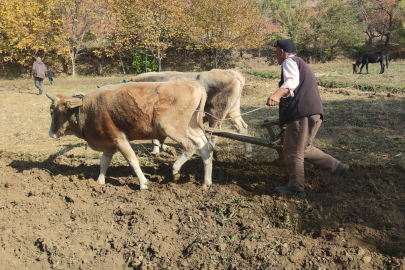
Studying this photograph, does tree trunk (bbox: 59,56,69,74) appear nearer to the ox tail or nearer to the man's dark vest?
the ox tail

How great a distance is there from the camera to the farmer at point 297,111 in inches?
180

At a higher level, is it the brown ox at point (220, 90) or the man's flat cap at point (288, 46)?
the man's flat cap at point (288, 46)

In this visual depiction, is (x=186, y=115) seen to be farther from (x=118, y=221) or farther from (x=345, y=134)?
(x=345, y=134)

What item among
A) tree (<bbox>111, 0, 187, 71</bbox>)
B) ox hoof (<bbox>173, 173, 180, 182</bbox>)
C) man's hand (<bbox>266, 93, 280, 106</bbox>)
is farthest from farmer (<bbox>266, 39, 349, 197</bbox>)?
tree (<bbox>111, 0, 187, 71</bbox>)

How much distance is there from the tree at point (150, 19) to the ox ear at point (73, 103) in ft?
82.6

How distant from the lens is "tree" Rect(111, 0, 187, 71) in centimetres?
3011

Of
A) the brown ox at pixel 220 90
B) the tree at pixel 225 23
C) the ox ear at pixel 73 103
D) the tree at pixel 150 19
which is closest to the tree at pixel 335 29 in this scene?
the tree at pixel 225 23

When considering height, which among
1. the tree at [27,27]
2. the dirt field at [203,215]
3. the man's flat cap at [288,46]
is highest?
the tree at [27,27]

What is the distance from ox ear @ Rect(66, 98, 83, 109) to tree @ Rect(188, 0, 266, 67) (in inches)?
941

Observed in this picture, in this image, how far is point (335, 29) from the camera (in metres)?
42.9

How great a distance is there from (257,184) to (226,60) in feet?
118

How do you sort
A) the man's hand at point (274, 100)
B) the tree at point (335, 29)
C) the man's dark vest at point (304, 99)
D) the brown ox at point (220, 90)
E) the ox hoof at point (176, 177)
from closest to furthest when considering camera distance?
1. the man's hand at point (274, 100)
2. the man's dark vest at point (304, 99)
3. the ox hoof at point (176, 177)
4. the brown ox at point (220, 90)
5. the tree at point (335, 29)

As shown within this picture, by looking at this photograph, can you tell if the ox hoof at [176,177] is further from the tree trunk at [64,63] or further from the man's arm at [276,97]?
the tree trunk at [64,63]

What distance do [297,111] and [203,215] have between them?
1998 millimetres
